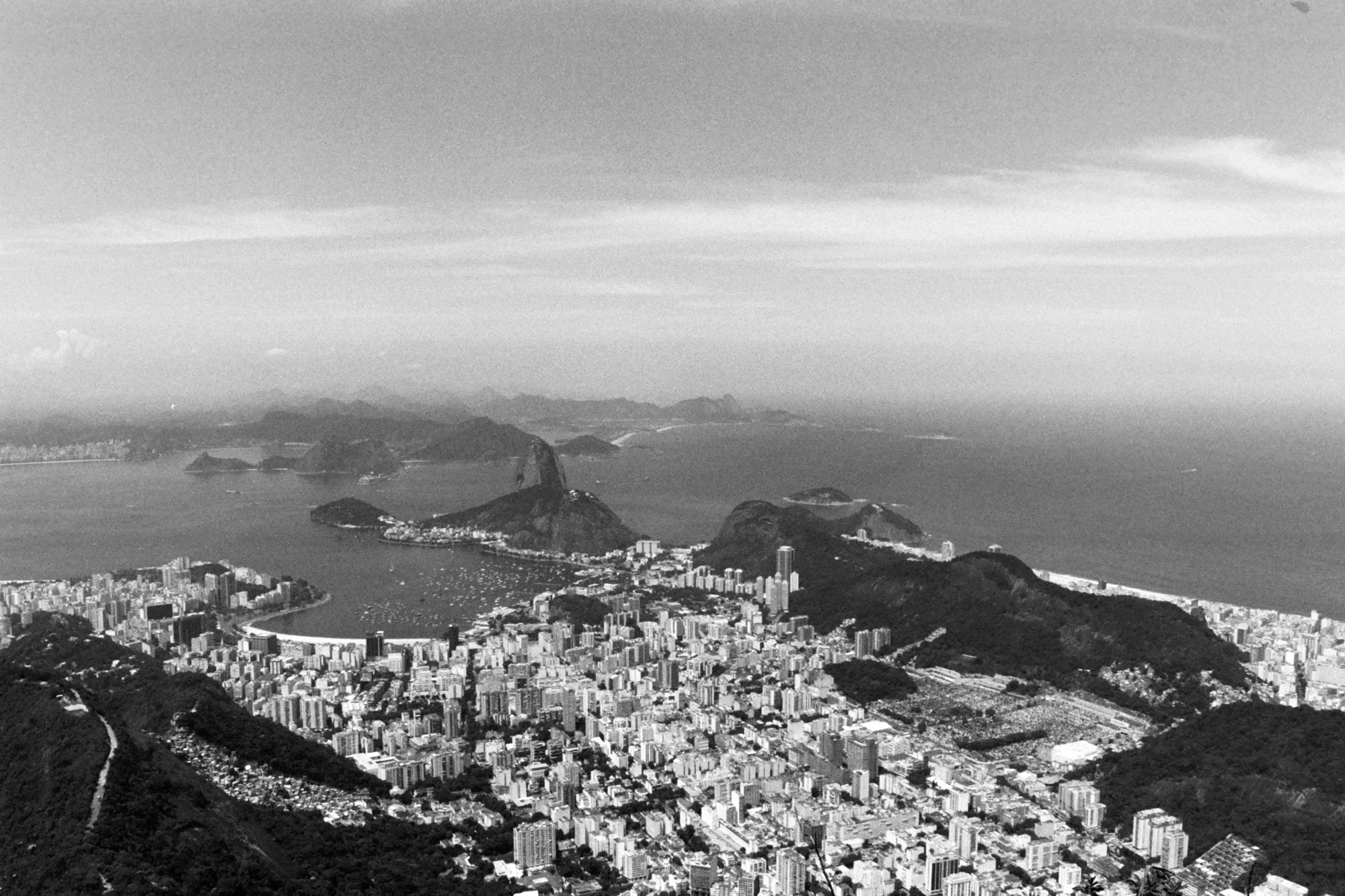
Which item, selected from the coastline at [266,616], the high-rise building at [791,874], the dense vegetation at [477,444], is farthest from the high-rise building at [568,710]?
the dense vegetation at [477,444]

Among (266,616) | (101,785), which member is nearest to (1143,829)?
(101,785)

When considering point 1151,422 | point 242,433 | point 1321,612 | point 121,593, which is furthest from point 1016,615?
point 1151,422

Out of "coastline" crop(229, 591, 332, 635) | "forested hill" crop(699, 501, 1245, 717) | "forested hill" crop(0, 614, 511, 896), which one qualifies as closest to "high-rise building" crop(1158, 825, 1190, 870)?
"forested hill" crop(699, 501, 1245, 717)

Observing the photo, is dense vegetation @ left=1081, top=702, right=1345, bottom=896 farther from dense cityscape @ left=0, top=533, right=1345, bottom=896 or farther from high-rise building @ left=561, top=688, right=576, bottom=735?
high-rise building @ left=561, top=688, right=576, bottom=735

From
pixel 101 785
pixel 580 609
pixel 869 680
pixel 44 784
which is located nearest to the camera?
pixel 101 785

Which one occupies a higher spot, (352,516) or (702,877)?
(352,516)

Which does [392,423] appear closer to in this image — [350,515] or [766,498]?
[350,515]

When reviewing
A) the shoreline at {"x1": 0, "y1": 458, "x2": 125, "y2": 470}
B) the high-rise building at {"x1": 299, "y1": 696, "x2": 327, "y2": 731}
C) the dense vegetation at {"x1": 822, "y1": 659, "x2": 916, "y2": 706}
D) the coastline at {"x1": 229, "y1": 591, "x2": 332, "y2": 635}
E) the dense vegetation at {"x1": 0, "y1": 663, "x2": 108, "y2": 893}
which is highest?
the dense vegetation at {"x1": 0, "y1": 663, "x2": 108, "y2": 893}
